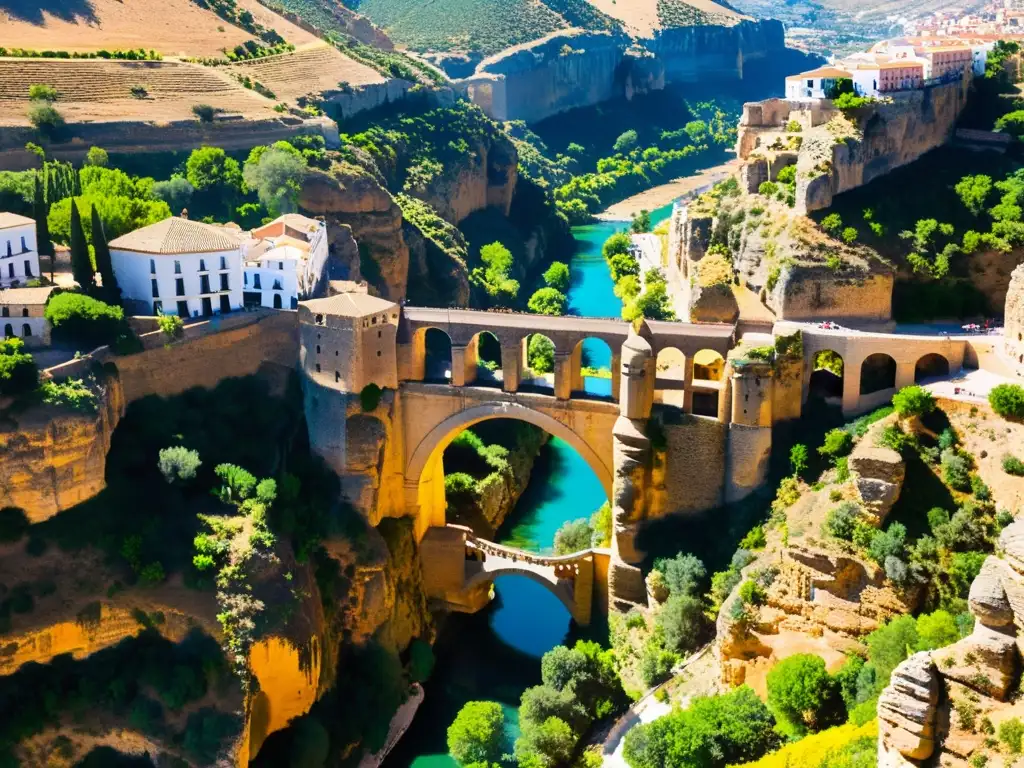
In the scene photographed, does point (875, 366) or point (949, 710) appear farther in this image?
point (875, 366)

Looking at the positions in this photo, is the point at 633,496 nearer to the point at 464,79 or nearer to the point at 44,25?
the point at 44,25

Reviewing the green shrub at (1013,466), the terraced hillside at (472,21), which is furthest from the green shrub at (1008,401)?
the terraced hillside at (472,21)

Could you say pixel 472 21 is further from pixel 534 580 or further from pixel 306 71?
pixel 534 580

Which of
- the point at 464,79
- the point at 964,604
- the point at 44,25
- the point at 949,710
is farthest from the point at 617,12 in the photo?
the point at 949,710

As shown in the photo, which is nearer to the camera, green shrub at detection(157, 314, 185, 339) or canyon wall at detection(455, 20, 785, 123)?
green shrub at detection(157, 314, 185, 339)

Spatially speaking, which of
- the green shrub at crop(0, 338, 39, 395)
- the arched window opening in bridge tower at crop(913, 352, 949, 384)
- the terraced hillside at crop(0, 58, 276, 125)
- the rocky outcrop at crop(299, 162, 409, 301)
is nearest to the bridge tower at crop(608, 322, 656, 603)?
the arched window opening in bridge tower at crop(913, 352, 949, 384)

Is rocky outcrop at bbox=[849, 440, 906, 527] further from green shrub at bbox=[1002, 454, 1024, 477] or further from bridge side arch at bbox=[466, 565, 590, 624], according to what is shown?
bridge side arch at bbox=[466, 565, 590, 624]
